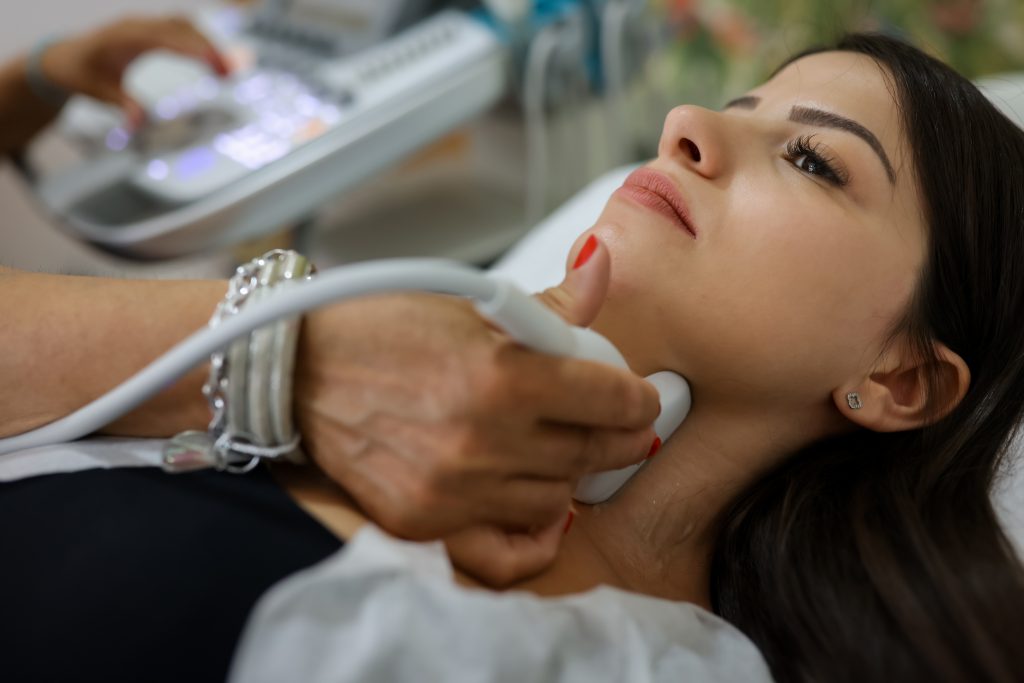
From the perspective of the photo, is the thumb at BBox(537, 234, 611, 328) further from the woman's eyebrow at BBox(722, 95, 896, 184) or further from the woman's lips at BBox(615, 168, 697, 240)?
the woman's eyebrow at BBox(722, 95, 896, 184)

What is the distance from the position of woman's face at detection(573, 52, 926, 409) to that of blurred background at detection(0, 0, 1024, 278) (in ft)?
2.12

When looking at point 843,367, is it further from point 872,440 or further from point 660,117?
point 660,117

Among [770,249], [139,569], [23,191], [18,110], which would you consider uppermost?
[770,249]

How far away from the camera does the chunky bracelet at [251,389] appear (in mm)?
543

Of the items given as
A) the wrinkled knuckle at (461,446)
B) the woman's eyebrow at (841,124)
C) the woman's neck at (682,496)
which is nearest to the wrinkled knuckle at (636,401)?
the wrinkled knuckle at (461,446)

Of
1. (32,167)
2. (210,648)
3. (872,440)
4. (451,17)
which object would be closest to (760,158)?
(872,440)

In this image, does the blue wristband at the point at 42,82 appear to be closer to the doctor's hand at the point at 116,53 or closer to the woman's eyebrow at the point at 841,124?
the doctor's hand at the point at 116,53

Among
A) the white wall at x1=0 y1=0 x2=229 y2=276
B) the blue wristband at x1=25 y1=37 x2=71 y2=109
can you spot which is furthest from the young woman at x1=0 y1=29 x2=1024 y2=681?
the white wall at x1=0 y1=0 x2=229 y2=276

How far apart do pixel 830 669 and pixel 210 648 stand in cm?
47

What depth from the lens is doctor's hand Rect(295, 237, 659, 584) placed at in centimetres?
54

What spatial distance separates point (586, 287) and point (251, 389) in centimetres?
24

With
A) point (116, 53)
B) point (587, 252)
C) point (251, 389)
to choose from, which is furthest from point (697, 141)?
point (116, 53)

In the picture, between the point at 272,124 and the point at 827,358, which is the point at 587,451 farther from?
the point at 272,124

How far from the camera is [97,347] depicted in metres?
0.63
